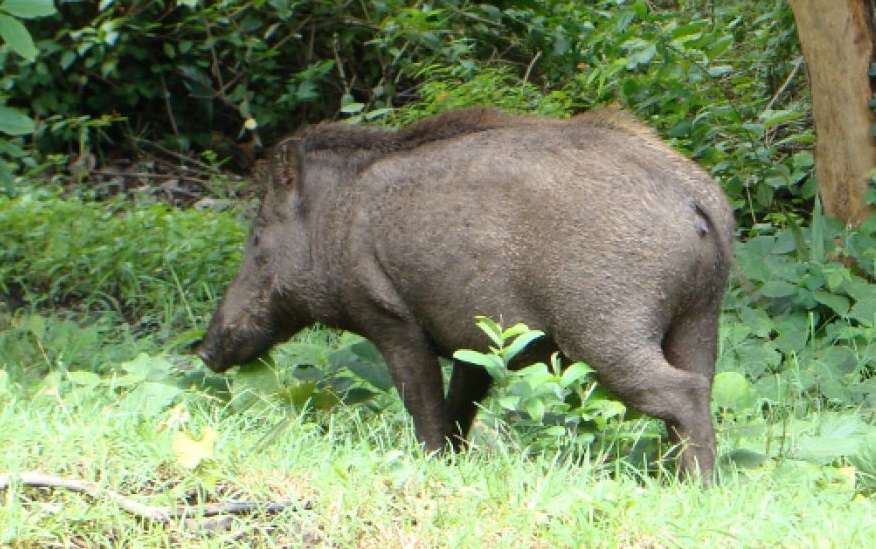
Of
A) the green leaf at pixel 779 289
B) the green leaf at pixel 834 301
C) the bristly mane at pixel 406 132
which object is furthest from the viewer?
the green leaf at pixel 779 289

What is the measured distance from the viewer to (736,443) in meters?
5.27

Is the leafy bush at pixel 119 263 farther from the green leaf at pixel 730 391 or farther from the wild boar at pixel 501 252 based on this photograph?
the green leaf at pixel 730 391

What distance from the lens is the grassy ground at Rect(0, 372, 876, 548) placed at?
3.86 metres

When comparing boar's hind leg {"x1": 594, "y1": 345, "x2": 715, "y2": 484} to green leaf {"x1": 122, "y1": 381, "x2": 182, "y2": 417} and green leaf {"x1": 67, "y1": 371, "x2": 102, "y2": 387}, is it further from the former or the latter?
green leaf {"x1": 67, "y1": 371, "x2": 102, "y2": 387}

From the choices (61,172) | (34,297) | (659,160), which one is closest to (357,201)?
(659,160)

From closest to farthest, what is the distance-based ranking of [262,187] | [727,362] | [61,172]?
1. [262,187]
2. [727,362]
3. [61,172]

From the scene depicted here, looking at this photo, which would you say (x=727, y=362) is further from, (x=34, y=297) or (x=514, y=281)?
(x=34, y=297)

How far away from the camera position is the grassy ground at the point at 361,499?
12.7 ft

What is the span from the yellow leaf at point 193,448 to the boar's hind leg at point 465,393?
1.57 metres

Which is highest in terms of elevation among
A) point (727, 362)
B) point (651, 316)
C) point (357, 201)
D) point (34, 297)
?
point (357, 201)

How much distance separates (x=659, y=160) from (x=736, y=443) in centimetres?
115

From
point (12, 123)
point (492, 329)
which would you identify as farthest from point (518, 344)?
point (12, 123)

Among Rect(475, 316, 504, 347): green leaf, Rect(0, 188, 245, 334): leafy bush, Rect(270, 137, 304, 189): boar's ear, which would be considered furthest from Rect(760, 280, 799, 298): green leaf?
Answer: Rect(0, 188, 245, 334): leafy bush

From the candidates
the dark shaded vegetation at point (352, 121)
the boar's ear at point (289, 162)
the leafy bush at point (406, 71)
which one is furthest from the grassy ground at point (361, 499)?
the leafy bush at point (406, 71)
